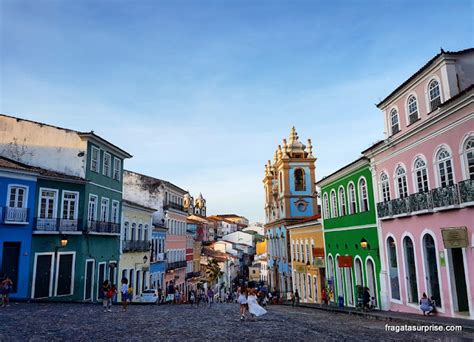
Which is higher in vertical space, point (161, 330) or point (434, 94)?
point (434, 94)

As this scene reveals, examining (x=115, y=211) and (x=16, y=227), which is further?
(x=115, y=211)

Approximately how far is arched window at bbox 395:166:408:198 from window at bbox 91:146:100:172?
18.0 meters

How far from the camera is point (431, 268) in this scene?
17.2m

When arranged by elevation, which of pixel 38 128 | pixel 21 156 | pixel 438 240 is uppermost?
pixel 38 128

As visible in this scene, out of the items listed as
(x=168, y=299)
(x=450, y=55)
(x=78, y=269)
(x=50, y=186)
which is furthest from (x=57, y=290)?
(x=450, y=55)

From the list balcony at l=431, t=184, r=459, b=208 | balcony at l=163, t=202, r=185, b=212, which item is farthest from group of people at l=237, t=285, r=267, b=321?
balcony at l=163, t=202, r=185, b=212

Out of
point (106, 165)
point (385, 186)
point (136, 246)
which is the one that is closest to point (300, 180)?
point (136, 246)

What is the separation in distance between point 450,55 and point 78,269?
21.7m

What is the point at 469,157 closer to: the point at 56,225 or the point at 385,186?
the point at 385,186

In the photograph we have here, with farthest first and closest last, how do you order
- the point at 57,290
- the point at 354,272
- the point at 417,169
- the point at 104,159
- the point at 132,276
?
the point at 132,276
the point at 104,159
the point at 354,272
the point at 57,290
the point at 417,169

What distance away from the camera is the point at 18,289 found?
20500 millimetres

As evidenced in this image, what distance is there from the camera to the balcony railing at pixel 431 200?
14.3 metres

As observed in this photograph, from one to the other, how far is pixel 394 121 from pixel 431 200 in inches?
209

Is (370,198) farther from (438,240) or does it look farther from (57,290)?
(57,290)
